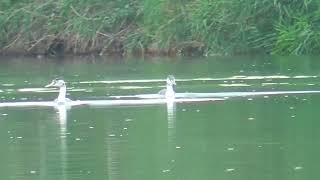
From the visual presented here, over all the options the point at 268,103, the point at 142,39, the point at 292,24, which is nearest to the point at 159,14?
the point at 142,39

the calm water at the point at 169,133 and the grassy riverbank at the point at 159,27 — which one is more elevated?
the grassy riverbank at the point at 159,27

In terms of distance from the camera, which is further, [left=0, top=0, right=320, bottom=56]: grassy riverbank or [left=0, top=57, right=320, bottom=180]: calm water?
[left=0, top=0, right=320, bottom=56]: grassy riverbank

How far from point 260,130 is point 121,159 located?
315 centimetres

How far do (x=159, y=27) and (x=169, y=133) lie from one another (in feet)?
74.0

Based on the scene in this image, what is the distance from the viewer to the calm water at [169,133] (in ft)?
47.1

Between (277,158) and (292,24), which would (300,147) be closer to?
(277,158)

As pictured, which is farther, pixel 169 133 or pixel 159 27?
pixel 159 27

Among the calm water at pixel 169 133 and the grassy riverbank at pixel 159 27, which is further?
the grassy riverbank at pixel 159 27

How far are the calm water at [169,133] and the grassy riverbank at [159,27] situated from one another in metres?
8.45

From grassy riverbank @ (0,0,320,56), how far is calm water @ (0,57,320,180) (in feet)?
27.7

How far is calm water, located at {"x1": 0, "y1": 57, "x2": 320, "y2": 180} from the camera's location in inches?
565

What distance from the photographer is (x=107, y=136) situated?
17859 millimetres

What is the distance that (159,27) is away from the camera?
4034 centimetres

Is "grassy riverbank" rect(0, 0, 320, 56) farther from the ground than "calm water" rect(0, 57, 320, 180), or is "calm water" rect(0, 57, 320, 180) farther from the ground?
"grassy riverbank" rect(0, 0, 320, 56)
